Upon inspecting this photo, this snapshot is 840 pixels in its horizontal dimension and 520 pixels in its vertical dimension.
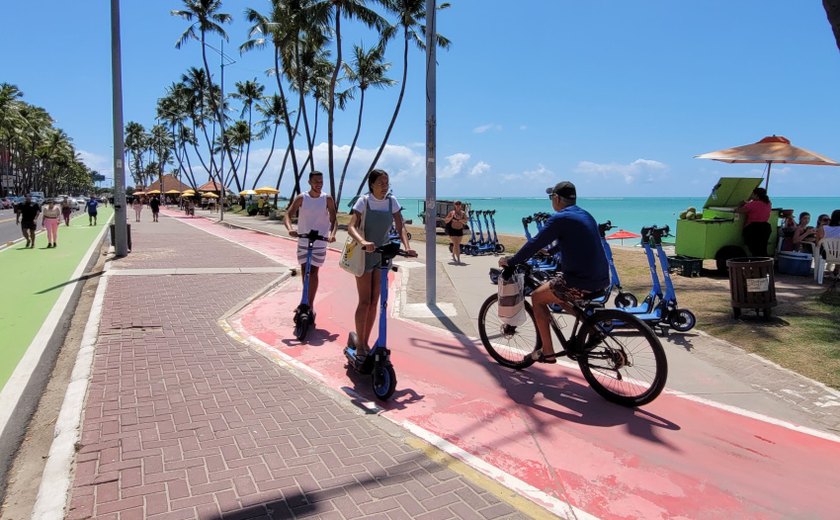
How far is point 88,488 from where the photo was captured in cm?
303

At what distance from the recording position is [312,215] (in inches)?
267

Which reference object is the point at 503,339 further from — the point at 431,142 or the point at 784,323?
the point at 784,323

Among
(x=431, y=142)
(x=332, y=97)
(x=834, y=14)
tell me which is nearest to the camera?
(x=834, y=14)

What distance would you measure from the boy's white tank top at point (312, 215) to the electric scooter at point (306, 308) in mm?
312

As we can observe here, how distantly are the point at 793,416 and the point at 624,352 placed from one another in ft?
4.50

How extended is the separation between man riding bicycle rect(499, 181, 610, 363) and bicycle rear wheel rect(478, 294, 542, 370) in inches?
34.5

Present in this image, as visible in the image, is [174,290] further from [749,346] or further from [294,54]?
[294,54]

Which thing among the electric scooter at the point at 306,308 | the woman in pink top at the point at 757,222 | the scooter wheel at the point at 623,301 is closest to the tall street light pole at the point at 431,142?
the electric scooter at the point at 306,308

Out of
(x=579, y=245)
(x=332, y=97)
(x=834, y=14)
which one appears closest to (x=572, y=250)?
(x=579, y=245)

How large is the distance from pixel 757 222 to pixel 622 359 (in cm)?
790

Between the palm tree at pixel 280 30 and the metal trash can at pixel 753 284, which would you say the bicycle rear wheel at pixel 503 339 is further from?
the palm tree at pixel 280 30

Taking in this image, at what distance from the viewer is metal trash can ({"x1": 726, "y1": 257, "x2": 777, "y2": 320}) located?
6.90m

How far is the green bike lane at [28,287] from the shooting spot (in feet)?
19.9

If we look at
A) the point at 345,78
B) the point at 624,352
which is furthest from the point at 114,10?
the point at 345,78
